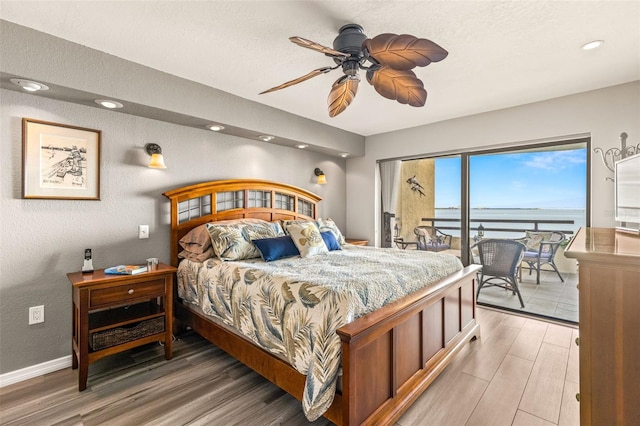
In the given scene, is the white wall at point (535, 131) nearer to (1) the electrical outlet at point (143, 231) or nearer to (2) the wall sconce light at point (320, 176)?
(2) the wall sconce light at point (320, 176)

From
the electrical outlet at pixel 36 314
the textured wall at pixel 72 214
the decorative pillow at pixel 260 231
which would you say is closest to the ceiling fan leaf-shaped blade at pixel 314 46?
the decorative pillow at pixel 260 231

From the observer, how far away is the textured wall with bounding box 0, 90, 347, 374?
2.26m

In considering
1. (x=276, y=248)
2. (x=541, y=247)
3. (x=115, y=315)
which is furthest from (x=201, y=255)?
(x=541, y=247)

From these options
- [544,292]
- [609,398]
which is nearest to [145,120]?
[609,398]

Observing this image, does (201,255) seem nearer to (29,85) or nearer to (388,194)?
(29,85)

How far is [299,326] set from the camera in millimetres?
1730

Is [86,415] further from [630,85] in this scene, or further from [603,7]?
[630,85]

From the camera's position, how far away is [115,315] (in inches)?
101

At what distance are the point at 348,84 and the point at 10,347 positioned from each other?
319cm

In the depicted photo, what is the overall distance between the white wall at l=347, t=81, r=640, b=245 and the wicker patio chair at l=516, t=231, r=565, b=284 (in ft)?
1.81

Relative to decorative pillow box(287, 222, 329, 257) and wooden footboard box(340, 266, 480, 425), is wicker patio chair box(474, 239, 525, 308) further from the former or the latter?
decorative pillow box(287, 222, 329, 257)

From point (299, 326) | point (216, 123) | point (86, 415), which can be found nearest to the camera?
point (299, 326)

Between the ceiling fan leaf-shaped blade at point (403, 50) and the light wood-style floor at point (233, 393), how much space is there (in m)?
2.14

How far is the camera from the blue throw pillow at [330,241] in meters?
3.40
